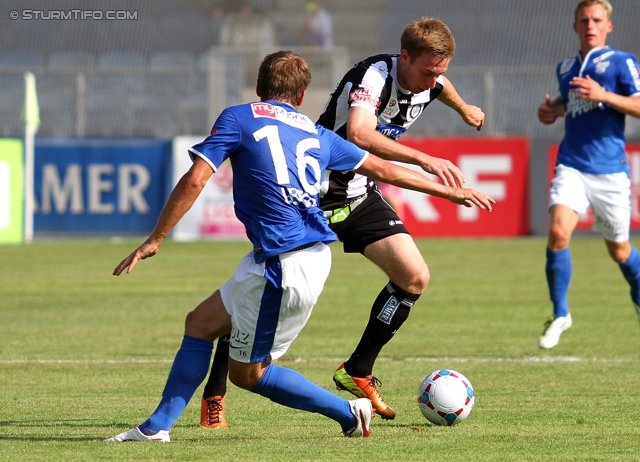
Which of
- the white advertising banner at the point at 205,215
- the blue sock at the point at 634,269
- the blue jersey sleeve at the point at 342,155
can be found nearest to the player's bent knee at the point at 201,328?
the blue jersey sleeve at the point at 342,155

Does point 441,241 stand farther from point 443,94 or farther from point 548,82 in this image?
point 443,94

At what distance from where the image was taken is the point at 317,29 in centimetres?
2248

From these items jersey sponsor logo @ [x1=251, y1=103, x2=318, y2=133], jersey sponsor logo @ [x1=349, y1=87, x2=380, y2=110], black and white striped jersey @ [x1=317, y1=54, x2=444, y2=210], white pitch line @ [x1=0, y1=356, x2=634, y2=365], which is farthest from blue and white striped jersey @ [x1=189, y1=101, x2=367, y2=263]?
white pitch line @ [x1=0, y1=356, x2=634, y2=365]

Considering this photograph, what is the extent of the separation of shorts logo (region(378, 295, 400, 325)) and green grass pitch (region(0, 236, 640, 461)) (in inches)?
19.8

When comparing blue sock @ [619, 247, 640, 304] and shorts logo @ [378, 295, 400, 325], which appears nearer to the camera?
shorts logo @ [378, 295, 400, 325]

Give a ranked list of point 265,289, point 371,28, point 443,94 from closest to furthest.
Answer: point 265,289, point 443,94, point 371,28

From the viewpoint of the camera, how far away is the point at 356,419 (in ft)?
16.1

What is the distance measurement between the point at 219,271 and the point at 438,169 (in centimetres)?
951

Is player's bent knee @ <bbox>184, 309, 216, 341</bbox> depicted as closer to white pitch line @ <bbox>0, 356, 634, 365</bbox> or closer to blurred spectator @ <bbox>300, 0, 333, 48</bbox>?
white pitch line @ <bbox>0, 356, 634, 365</bbox>

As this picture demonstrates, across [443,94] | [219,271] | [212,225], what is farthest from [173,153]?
[443,94]

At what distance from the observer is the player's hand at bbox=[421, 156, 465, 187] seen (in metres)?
4.74

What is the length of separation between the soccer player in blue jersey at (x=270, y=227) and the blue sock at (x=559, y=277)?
343 centimetres

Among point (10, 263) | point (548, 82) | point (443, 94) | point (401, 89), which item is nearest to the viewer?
point (401, 89)

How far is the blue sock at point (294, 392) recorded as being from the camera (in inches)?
188
